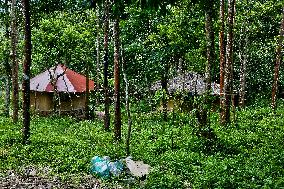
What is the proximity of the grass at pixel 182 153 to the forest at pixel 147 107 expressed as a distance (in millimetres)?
39

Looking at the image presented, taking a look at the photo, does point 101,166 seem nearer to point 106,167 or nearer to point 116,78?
point 106,167

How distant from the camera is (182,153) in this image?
44.5 feet

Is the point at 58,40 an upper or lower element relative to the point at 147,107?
upper

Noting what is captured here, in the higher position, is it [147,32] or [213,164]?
[147,32]

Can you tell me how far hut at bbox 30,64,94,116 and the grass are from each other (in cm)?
1196

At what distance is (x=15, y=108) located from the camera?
2272cm

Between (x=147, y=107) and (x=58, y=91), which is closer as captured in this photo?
(x=58, y=91)

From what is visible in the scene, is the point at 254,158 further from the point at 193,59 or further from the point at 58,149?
the point at 193,59

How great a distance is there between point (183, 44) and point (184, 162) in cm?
980

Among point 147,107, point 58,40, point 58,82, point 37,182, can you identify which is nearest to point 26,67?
point 37,182

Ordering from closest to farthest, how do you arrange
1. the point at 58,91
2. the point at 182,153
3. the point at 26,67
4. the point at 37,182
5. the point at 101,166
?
1. the point at 37,182
2. the point at 101,166
3. the point at 182,153
4. the point at 26,67
5. the point at 58,91

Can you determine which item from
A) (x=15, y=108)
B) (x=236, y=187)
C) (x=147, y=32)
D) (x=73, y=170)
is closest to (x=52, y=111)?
(x=15, y=108)

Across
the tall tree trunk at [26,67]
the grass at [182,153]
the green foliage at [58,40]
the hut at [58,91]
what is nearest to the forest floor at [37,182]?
the grass at [182,153]

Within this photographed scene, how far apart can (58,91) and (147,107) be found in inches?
301
